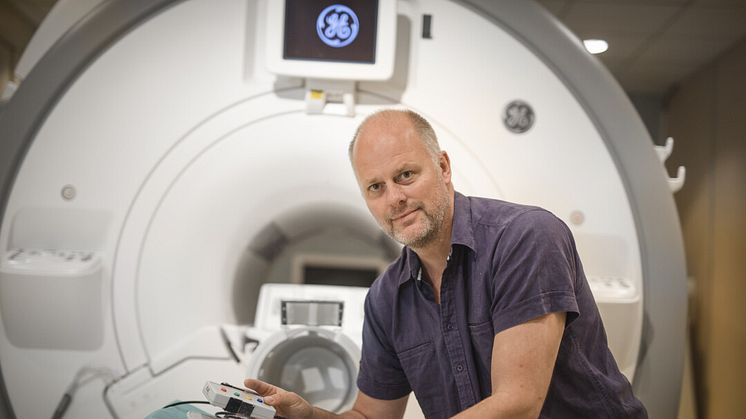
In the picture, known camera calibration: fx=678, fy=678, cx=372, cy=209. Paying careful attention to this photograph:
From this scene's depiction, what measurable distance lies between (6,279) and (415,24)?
1109 millimetres

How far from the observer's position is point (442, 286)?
112 cm

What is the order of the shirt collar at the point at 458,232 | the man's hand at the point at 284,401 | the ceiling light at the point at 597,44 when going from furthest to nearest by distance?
1. the ceiling light at the point at 597,44
2. the man's hand at the point at 284,401
3. the shirt collar at the point at 458,232

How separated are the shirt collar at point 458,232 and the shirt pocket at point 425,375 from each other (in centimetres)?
13

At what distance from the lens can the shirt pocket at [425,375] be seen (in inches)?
46.8

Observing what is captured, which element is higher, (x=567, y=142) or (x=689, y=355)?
(x=567, y=142)

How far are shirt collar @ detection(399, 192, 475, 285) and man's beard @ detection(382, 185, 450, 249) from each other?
0.08ft

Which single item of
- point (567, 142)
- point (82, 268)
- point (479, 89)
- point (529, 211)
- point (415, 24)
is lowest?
point (82, 268)

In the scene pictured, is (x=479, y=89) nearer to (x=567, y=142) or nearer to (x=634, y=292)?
(x=567, y=142)

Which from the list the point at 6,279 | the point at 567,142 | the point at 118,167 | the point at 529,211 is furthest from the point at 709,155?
the point at 6,279

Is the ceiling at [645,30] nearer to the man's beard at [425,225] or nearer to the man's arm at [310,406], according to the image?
the man's beard at [425,225]

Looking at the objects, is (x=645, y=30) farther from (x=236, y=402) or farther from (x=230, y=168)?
(x=236, y=402)

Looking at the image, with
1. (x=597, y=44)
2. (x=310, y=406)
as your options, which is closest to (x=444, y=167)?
(x=310, y=406)

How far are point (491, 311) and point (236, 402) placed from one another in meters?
0.44

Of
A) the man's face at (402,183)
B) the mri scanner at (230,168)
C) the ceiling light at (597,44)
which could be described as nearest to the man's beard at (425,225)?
the man's face at (402,183)
